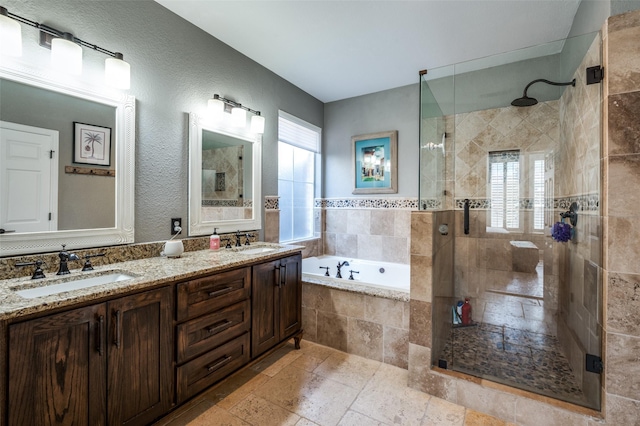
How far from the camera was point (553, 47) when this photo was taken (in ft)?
6.69

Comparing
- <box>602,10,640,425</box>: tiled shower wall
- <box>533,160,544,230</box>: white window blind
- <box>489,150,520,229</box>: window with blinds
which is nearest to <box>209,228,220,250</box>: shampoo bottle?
<box>489,150,520,229</box>: window with blinds

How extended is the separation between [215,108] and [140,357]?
72.6 inches

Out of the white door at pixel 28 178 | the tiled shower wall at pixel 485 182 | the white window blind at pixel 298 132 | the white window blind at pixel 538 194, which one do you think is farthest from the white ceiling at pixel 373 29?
the white door at pixel 28 178

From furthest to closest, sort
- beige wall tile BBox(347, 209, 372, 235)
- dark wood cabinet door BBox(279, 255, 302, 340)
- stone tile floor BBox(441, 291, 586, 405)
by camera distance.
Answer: beige wall tile BBox(347, 209, 372, 235) → dark wood cabinet door BBox(279, 255, 302, 340) → stone tile floor BBox(441, 291, 586, 405)

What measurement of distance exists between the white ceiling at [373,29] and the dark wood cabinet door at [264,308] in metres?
1.88

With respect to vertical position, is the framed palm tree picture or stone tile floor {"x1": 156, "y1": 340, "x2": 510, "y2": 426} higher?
the framed palm tree picture

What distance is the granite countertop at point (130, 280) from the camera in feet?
3.49

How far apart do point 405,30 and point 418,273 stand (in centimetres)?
194

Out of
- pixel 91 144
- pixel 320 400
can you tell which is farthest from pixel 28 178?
pixel 320 400

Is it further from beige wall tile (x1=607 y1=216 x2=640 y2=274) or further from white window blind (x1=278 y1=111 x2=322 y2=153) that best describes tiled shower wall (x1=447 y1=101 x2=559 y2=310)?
white window blind (x1=278 y1=111 x2=322 y2=153)

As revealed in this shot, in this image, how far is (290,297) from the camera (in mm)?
2297

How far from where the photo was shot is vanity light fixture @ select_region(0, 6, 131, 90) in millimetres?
1338

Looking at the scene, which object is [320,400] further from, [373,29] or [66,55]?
[373,29]

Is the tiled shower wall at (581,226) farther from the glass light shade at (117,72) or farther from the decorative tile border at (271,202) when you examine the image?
the glass light shade at (117,72)
